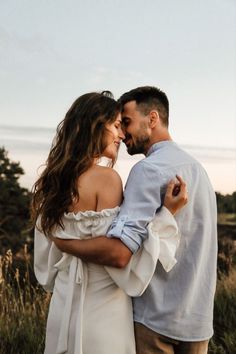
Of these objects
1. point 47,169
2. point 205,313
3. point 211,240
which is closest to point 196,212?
point 211,240

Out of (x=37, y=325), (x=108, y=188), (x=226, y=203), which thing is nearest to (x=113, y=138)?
(x=108, y=188)

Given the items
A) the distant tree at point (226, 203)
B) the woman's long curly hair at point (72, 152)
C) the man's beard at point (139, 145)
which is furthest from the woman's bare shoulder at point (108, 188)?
the distant tree at point (226, 203)

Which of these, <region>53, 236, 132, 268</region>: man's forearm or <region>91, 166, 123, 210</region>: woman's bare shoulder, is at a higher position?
Answer: <region>91, 166, 123, 210</region>: woman's bare shoulder

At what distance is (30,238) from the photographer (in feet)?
99.1

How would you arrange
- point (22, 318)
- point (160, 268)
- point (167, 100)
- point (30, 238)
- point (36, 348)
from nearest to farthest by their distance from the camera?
point (160, 268) < point (167, 100) < point (36, 348) < point (22, 318) < point (30, 238)

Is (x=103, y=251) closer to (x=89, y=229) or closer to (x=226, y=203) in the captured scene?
(x=89, y=229)

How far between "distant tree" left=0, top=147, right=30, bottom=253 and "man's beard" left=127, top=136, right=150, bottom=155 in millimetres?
25328

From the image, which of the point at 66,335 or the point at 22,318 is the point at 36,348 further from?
the point at 66,335

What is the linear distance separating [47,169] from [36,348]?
2301 millimetres

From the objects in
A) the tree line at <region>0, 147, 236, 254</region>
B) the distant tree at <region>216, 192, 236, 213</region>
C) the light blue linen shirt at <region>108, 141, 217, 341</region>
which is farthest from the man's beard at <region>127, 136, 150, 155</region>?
the tree line at <region>0, 147, 236, 254</region>

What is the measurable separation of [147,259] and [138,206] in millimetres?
258

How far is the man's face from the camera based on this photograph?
353cm

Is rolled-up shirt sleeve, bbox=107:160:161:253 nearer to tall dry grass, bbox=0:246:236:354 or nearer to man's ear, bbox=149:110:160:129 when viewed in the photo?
man's ear, bbox=149:110:160:129

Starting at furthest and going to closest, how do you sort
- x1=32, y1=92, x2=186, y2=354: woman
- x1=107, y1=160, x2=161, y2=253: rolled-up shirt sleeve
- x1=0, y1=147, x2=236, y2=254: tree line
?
x1=0, y1=147, x2=236, y2=254: tree line
x1=32, y1=92, x2=186, y2=354: woman
x1=107, y1=160, x2=161, y2=253: rolled-up shirt sleeve
